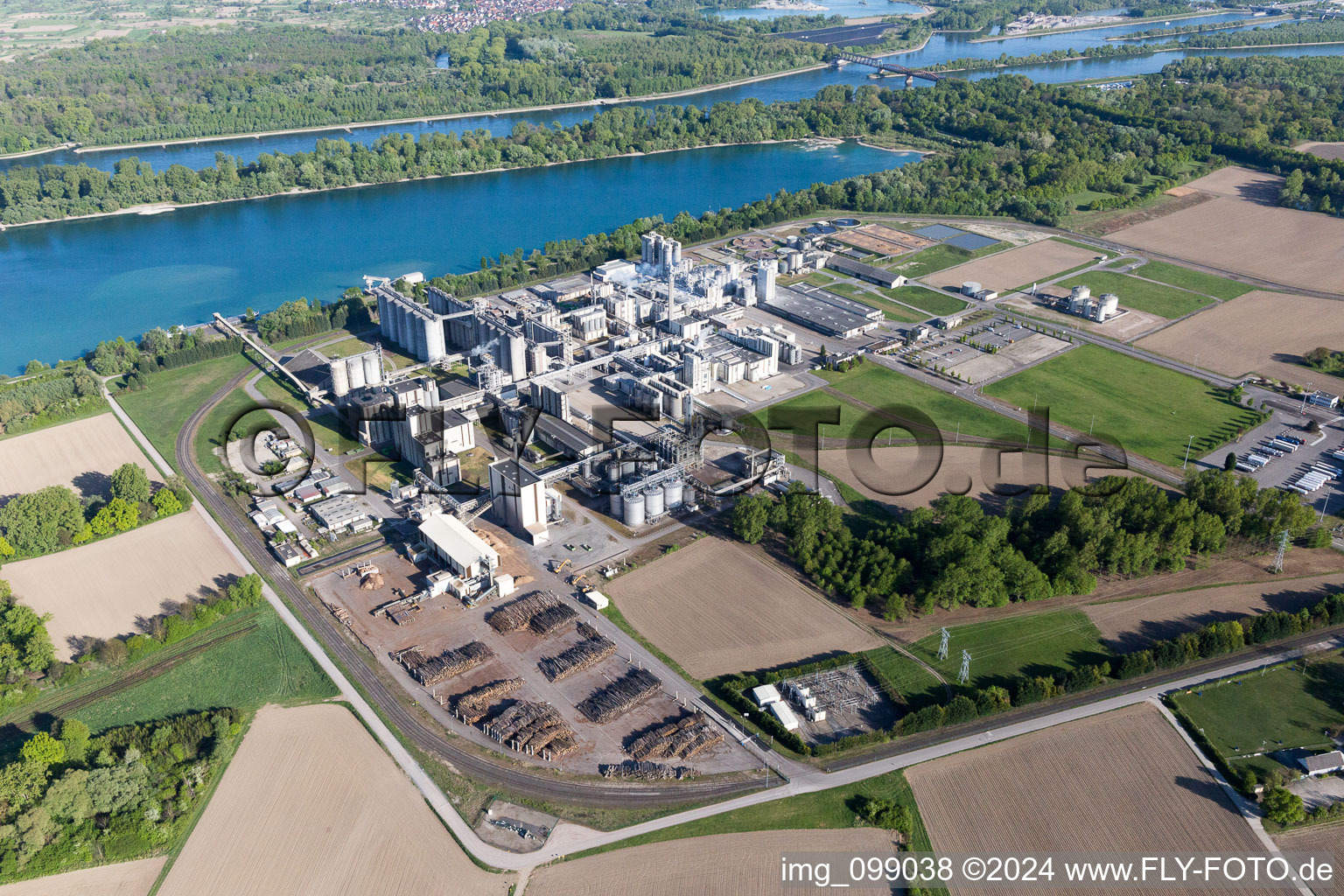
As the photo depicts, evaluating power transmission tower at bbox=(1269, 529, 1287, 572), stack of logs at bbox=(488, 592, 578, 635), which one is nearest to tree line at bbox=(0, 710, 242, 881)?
stack of logs at bbox=(488, 592, 578, 635)

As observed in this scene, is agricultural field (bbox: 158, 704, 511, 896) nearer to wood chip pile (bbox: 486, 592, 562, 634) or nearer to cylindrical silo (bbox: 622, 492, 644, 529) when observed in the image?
wood chip pile (bbox: 486, 592, 562, 634)

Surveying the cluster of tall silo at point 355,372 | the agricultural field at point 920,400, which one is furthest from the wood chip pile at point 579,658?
the cluster of tall silo at point 355,372

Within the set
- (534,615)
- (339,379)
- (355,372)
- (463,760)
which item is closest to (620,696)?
(534,615)

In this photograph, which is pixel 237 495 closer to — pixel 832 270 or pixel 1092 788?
pixel 1092 788

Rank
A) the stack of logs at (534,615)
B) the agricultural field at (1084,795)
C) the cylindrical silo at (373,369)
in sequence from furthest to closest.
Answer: the cylindrical silo at (373,369) → the stack of logs at (534,615) → the agricultural field at (1084,795)

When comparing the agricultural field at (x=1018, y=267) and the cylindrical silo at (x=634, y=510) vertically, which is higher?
the agricultural field at (x=1018, y=267)

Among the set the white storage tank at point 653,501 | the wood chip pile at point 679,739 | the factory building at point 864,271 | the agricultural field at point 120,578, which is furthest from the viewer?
the factory building at point 864,271

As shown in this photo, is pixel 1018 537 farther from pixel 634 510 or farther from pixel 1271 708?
pixel 634 510

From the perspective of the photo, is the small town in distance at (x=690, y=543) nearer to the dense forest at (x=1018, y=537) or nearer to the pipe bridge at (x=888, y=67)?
the dense forest at (x=1018, y=537)
